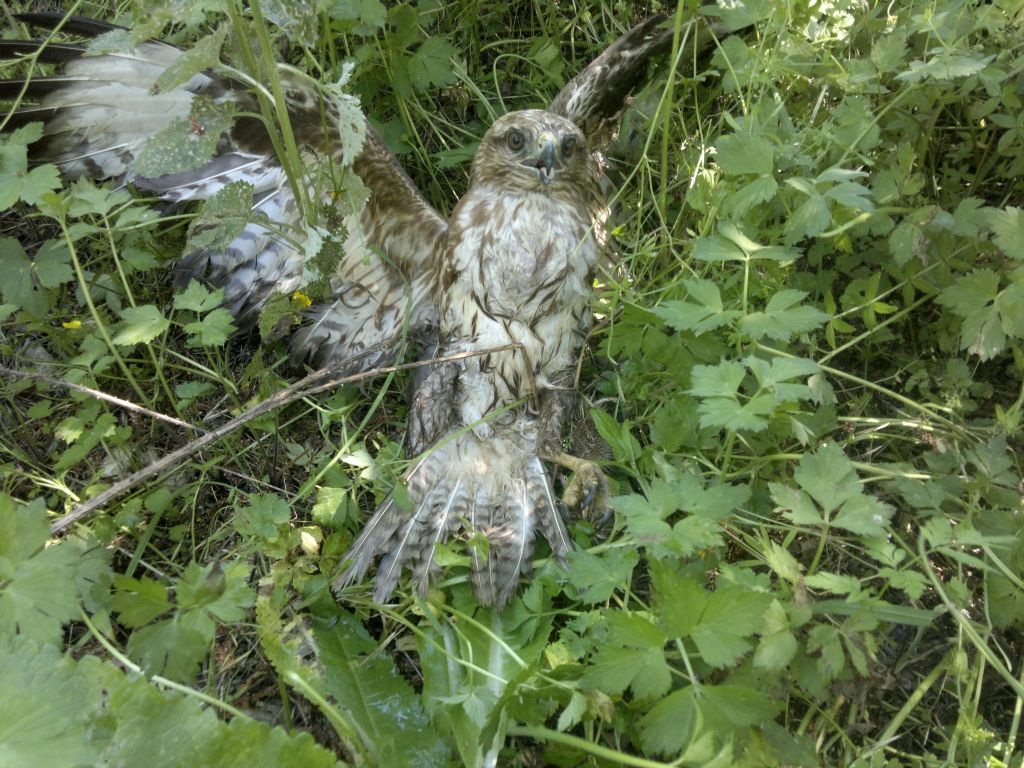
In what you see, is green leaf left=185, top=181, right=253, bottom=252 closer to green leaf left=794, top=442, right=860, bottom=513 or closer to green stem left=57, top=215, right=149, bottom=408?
green stem left=57, top=215, right=149, bottom=408

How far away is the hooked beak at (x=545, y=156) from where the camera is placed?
8.46 ft

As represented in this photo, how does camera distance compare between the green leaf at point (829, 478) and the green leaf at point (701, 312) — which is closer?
the green leaf at point (829, 478)

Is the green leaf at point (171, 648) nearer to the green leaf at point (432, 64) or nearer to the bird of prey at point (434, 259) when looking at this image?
the bird of prey at point (434, 259)

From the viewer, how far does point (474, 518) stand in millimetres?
2471

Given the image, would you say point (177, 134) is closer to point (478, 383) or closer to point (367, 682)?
point (478, 383)

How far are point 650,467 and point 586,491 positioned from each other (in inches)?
9.1

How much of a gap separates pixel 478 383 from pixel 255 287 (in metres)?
0.92

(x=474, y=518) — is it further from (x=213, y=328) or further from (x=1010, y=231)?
(x=1010, y=231)

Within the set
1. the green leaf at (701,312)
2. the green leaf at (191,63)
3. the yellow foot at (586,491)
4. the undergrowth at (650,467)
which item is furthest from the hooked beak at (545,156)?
the green leaf at (191,63)

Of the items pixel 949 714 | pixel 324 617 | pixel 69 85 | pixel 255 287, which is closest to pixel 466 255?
pixel 255 287

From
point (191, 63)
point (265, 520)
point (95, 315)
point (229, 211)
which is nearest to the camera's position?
point (191, 63)

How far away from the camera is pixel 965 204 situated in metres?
2.15

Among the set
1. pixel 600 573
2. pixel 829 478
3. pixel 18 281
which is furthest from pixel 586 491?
pixel 18 281

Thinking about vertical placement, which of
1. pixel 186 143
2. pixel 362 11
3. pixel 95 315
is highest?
pixel 362 11
